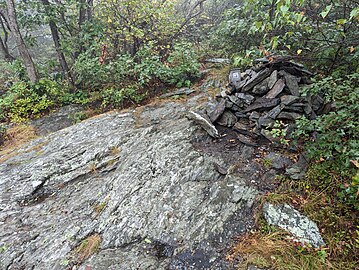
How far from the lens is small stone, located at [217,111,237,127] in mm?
3844

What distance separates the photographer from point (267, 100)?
3.68m

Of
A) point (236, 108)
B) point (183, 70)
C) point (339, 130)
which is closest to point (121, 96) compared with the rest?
point (183, 70)

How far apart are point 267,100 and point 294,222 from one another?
6.67ft

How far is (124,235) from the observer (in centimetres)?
273

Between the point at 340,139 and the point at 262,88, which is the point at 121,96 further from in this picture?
the point at 340,139

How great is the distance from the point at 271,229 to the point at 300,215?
38 centimetres

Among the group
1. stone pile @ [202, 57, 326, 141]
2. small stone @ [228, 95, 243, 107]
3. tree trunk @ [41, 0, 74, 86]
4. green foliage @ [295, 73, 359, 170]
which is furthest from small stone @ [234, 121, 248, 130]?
tree trunk @ [41, 0, 74, 86]

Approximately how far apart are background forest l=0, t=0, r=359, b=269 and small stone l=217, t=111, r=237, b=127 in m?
1.01

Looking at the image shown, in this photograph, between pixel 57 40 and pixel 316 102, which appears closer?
pixel 316 102

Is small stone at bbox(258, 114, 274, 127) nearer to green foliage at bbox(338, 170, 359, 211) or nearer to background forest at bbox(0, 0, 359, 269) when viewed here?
background forest at bbox(0, 0, 359, 269)

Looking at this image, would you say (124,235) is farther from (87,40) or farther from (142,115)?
(87,40)

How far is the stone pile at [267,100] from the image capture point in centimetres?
342

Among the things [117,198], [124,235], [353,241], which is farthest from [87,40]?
[353,241]

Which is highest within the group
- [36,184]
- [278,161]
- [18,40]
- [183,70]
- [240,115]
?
[18,40]
